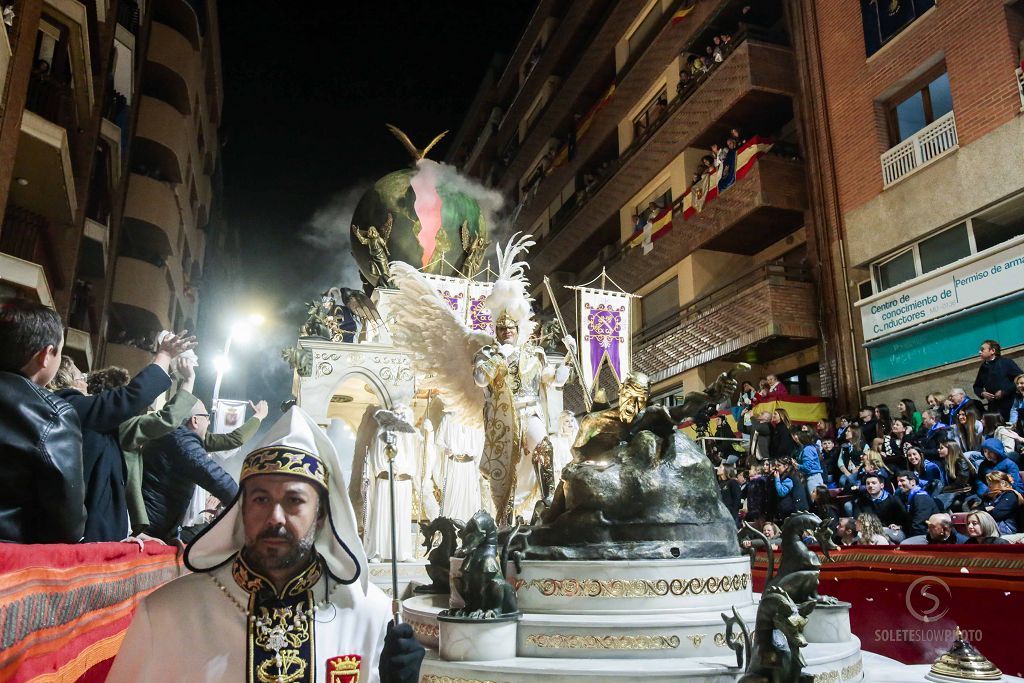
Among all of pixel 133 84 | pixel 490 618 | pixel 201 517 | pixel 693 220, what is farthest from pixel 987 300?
pixel 133 84

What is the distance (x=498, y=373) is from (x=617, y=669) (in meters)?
4.05

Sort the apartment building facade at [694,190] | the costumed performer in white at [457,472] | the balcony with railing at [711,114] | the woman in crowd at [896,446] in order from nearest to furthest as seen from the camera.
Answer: the woman in crowd at [896,446] < the costumed performer in white at [457,472] < the apartment building facade at [694,190] < the balcony with railing at [711,114]

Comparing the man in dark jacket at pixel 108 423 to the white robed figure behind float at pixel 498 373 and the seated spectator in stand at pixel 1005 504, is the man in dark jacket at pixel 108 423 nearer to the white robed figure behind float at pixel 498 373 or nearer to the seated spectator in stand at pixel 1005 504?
the white robed figure behind float at pixel 498 373

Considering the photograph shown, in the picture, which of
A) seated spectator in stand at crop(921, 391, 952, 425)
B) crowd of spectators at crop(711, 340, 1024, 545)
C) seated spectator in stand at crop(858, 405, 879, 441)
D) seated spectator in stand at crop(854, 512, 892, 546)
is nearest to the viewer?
crowd of spectators at crop(711, 340, 1024, 545)

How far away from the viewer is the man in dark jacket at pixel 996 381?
9.18 m

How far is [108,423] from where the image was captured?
3229 mm

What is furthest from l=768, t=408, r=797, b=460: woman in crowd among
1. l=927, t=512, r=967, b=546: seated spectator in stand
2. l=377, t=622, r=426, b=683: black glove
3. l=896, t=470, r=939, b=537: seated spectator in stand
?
l=377, t=622, r=426, b=683: black glove

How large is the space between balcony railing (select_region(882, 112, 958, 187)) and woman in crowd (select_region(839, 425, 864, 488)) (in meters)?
6.01

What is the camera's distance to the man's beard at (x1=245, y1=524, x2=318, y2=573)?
1.95 metres

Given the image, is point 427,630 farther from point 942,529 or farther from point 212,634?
point 942,529

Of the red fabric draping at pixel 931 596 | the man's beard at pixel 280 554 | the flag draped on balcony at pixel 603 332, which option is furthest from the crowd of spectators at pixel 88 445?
the flag draped on balcony at pixel 603 332

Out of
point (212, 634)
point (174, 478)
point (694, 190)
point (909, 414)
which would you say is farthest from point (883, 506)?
point (694, 190)

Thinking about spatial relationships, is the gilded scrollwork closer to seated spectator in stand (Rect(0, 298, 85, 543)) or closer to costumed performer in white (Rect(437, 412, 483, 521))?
seated spectator in stand (Rect(0, 298, 85, 543))

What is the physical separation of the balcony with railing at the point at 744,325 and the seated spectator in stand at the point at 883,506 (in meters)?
7.31
